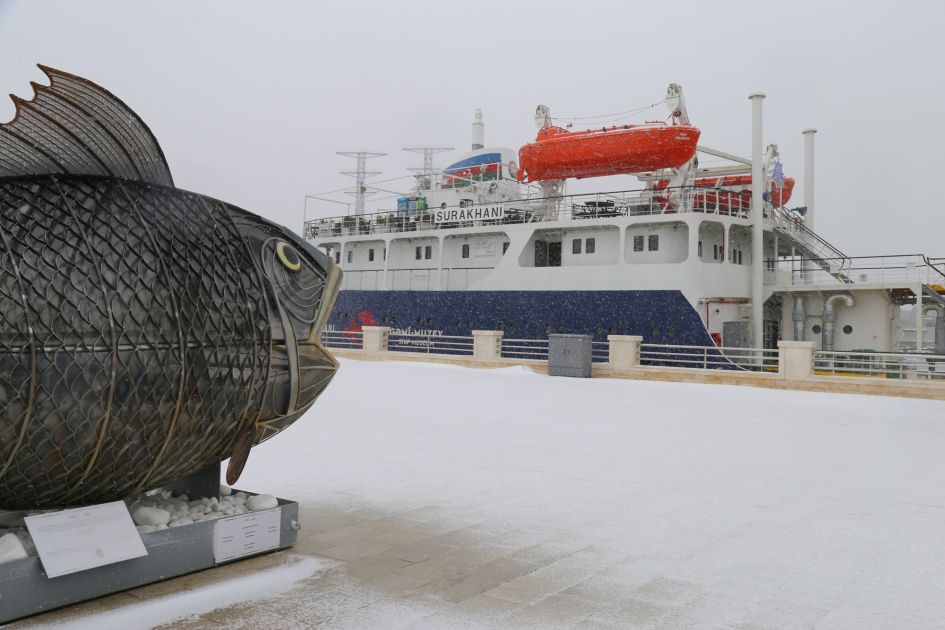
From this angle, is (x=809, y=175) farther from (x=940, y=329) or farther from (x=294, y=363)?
(x=294, y=363)

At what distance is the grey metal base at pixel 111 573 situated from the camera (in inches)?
131

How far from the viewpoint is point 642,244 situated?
21.3m

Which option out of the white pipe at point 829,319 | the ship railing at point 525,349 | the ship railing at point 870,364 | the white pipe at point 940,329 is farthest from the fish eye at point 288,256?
the white pipe at point 829,319

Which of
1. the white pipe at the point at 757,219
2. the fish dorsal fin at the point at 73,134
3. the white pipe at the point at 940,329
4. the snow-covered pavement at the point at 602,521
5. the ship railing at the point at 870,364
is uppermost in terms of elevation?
the white pipe at the point at 757,219

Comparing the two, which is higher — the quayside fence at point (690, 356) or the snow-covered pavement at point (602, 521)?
the quayside fence at point (690, 356)

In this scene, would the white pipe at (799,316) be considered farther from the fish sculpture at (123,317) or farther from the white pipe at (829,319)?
the fish sculpture at (123,317)

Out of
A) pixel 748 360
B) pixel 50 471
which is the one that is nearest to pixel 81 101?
pixel 50 471

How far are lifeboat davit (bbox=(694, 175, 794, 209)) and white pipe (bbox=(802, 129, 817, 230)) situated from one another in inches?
31.1

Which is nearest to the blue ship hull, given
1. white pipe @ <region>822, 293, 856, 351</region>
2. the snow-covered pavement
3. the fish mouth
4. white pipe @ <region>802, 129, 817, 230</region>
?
white pipe @ <region>822, 293, 856, 351</region>

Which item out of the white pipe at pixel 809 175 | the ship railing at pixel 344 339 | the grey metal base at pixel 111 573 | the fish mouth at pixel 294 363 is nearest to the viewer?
the grey metal base at pixel 111 573

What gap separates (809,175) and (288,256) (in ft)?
76.9

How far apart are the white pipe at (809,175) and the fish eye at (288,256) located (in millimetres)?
23067

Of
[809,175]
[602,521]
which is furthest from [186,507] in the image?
[809,175]

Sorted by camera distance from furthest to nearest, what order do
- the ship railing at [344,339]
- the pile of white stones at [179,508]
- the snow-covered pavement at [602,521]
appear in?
the ship railing at [344,339], the pile of white stones at [179,508], the snow-covered pavement at [602,521]
